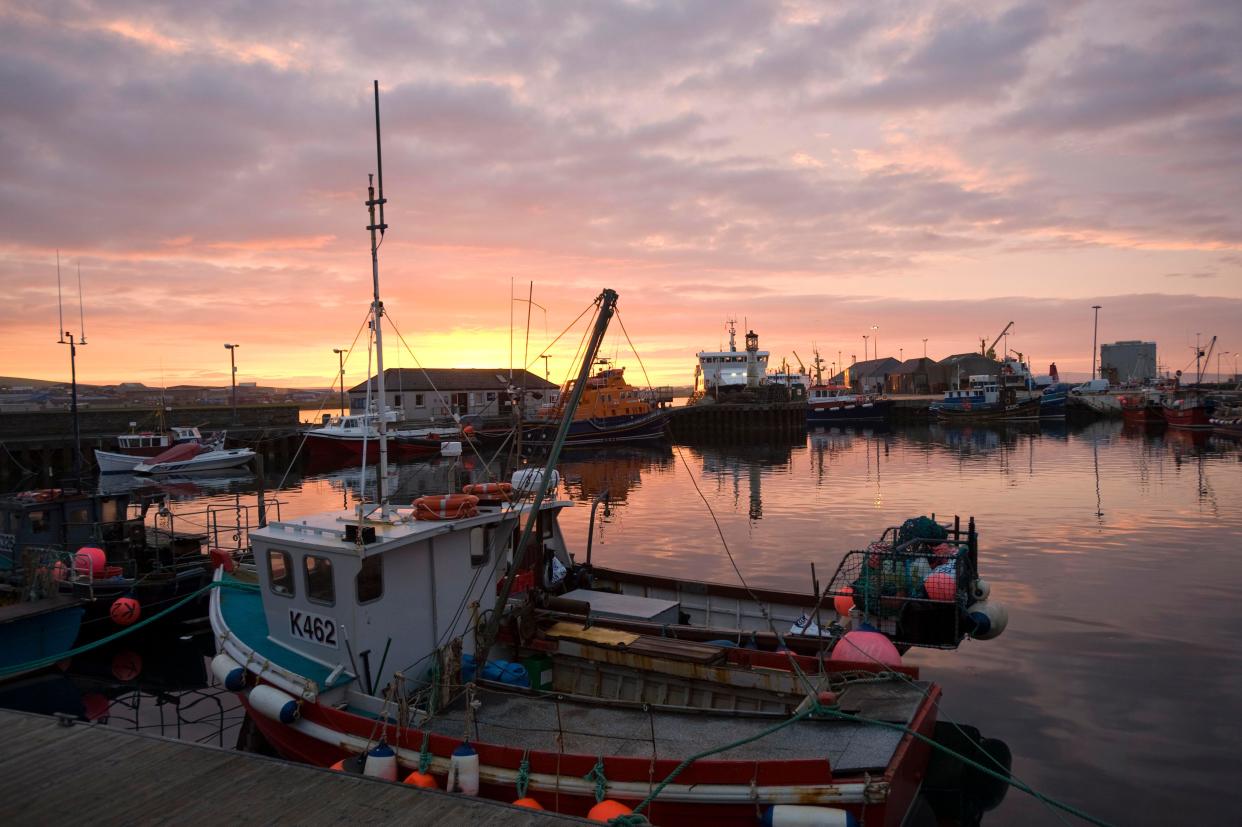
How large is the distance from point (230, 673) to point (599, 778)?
19.2ft

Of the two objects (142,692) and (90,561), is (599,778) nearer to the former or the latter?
(142,692)

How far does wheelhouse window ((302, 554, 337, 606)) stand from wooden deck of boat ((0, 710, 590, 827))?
233 centimetres

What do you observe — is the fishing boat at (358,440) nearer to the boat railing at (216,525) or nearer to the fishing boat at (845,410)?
the boat railing at (216,525)

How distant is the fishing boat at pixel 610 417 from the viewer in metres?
69.7

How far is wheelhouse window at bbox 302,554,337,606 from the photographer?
10.5 metres

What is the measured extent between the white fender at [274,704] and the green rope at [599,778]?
13.3ft

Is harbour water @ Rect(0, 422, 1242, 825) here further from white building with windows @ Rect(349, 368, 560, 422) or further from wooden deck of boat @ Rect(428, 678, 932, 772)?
white building with windows @ Rect(349, 368, 560, 422)

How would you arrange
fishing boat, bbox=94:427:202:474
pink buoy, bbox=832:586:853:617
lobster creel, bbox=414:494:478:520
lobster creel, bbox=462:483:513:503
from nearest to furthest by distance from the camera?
lobster creel, bbox=414:494:478:520 < lobster creel, bbox=462:483:513:503 < pink buoy, bbox=832:586:853:617 < fishing boat, bbox=94:427:202:474

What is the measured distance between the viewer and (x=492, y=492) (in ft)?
40.3

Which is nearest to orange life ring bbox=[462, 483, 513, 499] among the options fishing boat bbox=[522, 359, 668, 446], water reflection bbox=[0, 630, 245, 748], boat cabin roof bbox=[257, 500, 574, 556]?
boat cabin roof bbox=[257, 500, 574, 556]

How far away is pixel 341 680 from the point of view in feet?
32.9

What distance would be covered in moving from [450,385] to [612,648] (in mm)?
76109

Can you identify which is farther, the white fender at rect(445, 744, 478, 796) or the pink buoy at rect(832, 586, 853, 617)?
the pink buoy at rect(832, 586, 853, 617)

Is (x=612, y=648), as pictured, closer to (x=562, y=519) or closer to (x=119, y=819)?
(x=119, y=819)
